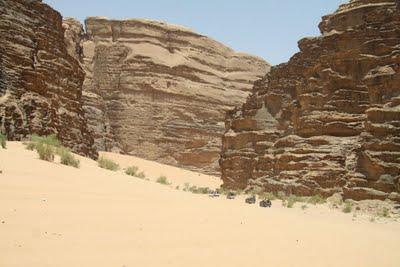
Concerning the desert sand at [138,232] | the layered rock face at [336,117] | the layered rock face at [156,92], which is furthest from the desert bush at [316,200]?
the layered rock face at [156,92]

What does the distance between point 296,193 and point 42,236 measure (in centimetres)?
1753

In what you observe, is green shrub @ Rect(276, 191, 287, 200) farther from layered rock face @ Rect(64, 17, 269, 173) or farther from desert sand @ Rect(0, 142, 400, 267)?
layered rock face @ Rect(64, 17, 269, 173)

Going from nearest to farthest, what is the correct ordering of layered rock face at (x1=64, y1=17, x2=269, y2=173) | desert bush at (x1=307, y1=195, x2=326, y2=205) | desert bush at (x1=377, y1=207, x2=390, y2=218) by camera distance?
desert bush at (x1=377, y1=207, x2=390, y2=218) < desert bush at (x1=307, y1=195, x2=326, y2=205) < layered rock face at (x1=64, y1=17, x2=269, y2=173)

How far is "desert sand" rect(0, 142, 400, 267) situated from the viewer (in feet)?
14.2

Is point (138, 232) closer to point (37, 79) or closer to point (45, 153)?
point (45, 153)

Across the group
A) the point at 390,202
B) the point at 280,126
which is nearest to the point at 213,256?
the point at 390,202

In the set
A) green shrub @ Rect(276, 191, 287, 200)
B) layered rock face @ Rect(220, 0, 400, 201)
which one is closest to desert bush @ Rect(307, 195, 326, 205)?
layered rock face @ Rect(220, 0, 400, 201)

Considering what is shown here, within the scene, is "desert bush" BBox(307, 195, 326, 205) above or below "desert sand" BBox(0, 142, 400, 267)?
below

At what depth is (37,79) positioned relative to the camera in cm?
1919

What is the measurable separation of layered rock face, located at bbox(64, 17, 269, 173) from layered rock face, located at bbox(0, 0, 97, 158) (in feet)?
72.0

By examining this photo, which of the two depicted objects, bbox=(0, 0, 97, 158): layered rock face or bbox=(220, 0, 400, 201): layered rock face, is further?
bbox=(0, 0, 97, 158): layered rock face

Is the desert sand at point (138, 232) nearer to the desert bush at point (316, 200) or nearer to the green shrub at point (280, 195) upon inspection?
the desert bush at point (316, 200)

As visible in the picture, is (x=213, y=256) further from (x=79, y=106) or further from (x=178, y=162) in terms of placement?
(x=178, y=162)

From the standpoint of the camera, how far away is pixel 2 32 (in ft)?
60.6
